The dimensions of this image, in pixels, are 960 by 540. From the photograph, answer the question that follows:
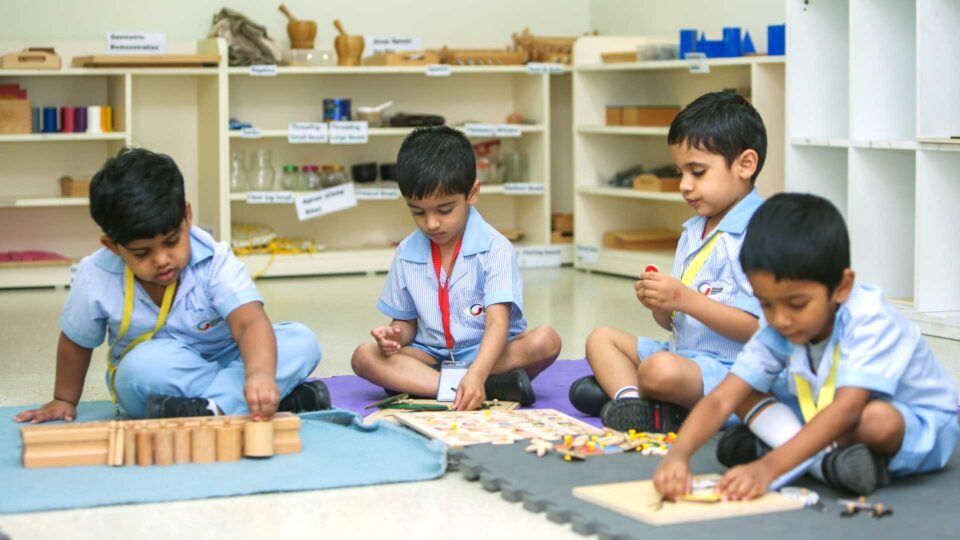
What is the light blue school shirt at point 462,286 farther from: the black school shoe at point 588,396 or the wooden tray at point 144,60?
the wooden tray at point 144,60

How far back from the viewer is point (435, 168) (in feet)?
8.66

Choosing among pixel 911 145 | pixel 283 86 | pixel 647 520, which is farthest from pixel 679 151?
pixel 283 86

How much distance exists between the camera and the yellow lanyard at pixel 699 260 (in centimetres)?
249

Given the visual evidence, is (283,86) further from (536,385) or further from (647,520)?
(647,520)

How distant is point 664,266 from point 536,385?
237 centimetres

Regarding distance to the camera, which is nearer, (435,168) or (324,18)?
(435,168)

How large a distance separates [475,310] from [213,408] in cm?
65

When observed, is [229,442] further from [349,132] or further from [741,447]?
[349,132]

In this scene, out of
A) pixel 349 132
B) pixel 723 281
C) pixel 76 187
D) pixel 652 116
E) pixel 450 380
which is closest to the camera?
pixel 723 281

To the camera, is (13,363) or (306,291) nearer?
(13,363)

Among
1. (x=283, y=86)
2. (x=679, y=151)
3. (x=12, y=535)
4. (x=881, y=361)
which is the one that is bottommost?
(x=12, y=535)

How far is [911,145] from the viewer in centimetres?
381

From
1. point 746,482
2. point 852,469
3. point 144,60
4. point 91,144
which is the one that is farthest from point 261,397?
point 91,144

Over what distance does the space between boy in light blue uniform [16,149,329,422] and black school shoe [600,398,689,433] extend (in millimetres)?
607
